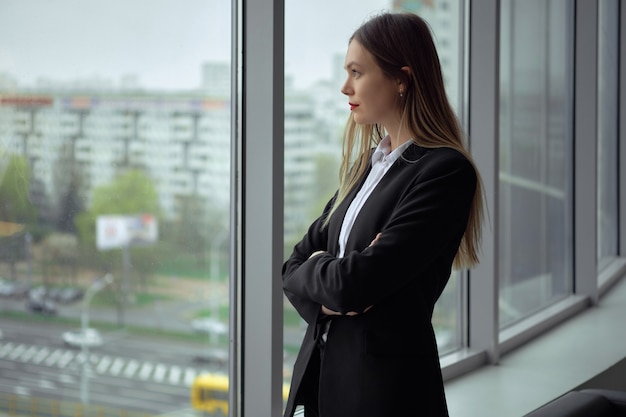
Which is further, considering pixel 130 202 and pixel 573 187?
pixel 573 187

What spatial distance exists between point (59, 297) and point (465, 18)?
9.31 feet

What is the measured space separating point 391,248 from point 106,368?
1.01 metres

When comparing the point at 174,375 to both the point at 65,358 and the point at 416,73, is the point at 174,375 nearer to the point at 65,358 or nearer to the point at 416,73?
the point at 65,358

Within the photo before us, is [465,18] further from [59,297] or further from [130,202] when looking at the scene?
[59,297]

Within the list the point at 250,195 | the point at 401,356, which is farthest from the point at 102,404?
the point at 401,356

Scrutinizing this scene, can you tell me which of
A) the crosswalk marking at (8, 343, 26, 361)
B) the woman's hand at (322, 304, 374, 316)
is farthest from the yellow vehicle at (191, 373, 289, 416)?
the woman's hand at (322, 304, 374, 316)

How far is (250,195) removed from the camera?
2.67 metres

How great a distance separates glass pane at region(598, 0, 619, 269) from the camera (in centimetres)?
695

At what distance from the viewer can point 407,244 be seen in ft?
5.93

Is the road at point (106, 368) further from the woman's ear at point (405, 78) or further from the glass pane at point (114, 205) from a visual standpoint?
the woman's ear at point (405, 78)

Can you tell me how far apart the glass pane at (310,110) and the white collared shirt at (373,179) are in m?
0.96

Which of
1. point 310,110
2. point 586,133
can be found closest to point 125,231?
point 310,110

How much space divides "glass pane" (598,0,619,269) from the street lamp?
5.40m

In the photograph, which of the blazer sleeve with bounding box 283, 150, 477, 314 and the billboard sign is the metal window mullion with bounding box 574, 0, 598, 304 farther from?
the blazer sleeve with bounding box 283, 150, 477, 314
